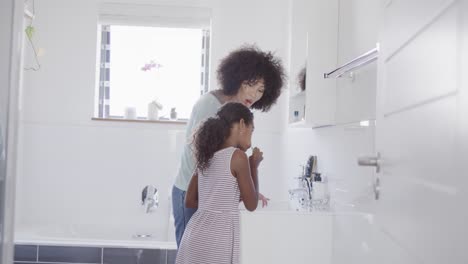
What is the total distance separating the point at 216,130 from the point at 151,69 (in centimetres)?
233

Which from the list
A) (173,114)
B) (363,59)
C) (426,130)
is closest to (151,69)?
(173,114)

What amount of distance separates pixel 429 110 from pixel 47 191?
11.6 feet

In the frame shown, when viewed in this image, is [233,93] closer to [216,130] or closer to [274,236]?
[216,130]

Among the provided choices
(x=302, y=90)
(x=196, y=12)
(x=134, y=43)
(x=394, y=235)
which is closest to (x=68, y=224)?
(x=134, y=43)

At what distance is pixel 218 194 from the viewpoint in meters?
1.81

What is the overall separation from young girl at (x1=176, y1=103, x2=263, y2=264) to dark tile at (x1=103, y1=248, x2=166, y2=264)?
108 cm

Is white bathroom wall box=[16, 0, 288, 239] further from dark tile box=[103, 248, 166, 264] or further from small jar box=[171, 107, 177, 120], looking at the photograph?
dark tile box=[103, 248, 166, 264]

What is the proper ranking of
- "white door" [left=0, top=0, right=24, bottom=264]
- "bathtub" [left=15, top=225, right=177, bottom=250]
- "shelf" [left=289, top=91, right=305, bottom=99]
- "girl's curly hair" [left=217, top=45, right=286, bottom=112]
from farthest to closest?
"bathtub" [left=15, top=225, right=177, bottom=250] → "shelf" [left=289, top=91, right=305, bottom=99] → "girl's curly hair" [left=217, top=45, right=286, bottom=112] → "white door" [left=0, top=0, right=24, bottom=264]

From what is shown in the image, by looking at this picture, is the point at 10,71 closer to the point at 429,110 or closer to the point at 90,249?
the point at 429,110

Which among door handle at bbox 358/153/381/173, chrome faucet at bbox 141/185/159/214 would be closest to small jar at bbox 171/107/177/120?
chrome faucet at bbox 141/185/159/214

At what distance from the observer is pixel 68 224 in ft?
12.5

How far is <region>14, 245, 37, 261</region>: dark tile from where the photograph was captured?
293cm

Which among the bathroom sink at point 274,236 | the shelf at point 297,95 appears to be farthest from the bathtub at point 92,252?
the bathroom sink at point 274,236

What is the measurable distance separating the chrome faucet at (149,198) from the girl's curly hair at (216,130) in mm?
1973
